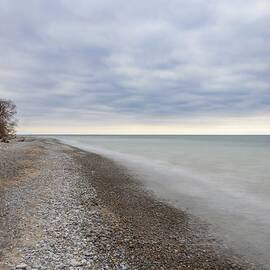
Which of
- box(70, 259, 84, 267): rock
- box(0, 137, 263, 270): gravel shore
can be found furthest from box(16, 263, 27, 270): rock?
box(70, 259, 84, 267): rock

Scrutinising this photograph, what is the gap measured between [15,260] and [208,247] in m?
5.43

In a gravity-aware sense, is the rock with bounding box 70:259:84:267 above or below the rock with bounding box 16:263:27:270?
below

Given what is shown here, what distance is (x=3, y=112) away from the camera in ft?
145

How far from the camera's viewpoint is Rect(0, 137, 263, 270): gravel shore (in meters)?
5.13

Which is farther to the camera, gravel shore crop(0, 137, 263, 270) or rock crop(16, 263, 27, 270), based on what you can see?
gravel shore crop(0, 137, 263, 270)

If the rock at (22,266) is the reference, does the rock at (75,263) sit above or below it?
below

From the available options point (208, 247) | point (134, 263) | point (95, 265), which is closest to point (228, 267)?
point (208, 247)

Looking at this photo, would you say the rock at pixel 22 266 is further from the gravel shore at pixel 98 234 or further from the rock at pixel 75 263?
the rock at pixel 75 263

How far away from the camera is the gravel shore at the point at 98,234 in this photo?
5129mm

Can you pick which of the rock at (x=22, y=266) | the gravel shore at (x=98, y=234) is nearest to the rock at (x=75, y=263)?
the gravel shore at (x=98, y=234)

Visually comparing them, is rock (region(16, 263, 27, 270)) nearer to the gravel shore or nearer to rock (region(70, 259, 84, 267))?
the gravel shore

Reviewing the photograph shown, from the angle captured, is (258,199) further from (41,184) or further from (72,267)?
(41,184)

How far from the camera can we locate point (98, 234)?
638 cm

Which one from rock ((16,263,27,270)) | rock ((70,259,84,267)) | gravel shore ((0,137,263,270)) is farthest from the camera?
gravel shore ((0,137,263,270))
